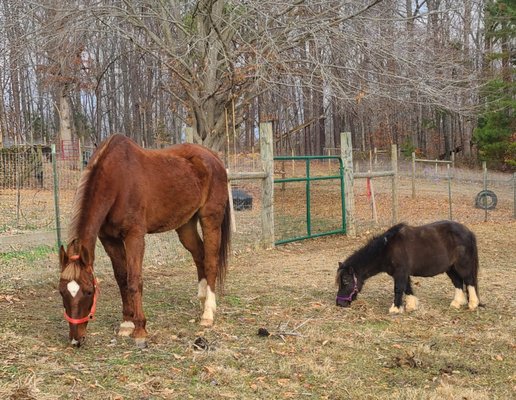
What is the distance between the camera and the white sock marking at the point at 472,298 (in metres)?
5.54

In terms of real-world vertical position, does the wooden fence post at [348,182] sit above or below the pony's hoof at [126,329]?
above

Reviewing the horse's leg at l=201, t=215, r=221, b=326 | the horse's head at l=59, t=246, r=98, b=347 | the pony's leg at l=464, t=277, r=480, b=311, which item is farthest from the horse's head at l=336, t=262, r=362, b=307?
the horse's head at l=59, t=246, r=98, b=347

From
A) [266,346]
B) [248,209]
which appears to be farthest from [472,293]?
[248,209]

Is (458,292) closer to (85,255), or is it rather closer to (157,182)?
(157,182)

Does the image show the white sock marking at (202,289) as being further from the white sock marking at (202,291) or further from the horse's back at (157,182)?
the horse's back at (157,182)

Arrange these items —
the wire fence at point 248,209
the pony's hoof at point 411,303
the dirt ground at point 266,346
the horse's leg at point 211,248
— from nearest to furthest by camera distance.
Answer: the dirt ground at point 266,346
the horse's leg at point 211,248
the pony's hoof at point 411,303
the wire fence at point 248,209

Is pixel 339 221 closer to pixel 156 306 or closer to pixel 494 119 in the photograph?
pixel 156 306

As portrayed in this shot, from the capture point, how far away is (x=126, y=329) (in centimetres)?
441

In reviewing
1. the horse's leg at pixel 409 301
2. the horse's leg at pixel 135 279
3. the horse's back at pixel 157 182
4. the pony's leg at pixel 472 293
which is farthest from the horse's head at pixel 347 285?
the horse's leg at pixel 135 279

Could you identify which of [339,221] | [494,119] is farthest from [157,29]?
[494,119]

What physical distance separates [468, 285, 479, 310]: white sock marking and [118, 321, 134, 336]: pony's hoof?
3321 mm

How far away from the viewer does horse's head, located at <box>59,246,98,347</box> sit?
12.3 ft

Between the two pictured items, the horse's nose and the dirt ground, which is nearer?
the dirt ground

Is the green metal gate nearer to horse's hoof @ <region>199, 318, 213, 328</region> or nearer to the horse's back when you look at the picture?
the horse's back
